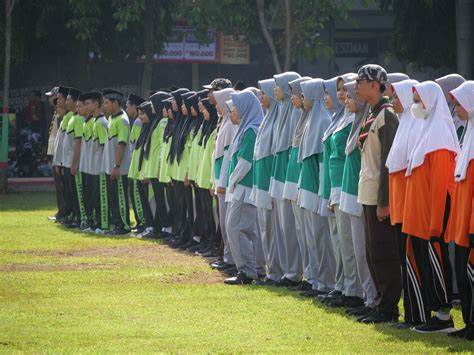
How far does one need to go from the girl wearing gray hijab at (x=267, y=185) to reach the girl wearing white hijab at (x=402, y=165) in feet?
12.1

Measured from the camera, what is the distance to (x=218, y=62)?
3894cm

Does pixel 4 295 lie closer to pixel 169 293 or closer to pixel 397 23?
pixel 169 293

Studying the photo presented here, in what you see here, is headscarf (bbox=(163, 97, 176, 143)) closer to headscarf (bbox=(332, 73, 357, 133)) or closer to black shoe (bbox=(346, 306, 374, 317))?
headscarf (bbox=(332, 73, 357, 133))

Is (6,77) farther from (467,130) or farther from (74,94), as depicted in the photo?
(467,130)

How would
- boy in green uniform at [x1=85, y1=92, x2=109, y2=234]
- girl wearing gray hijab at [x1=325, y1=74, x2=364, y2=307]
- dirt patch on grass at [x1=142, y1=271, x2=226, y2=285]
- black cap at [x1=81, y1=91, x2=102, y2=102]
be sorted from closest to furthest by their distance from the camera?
girl wearing gray hijab at [x1=325, y1=74, x2=364, y2=307] → dirt patch on grass at [x1=142, y1=271, x2=226, y2=285] → boy in green uniform at [x1=85, y1=92, x2=109, y2=234] → black cap at [x1=81, y1=91, x2=102, y2=102]

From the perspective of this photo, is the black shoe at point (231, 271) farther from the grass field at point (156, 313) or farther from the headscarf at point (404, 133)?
the headscarf at point (404, 133)

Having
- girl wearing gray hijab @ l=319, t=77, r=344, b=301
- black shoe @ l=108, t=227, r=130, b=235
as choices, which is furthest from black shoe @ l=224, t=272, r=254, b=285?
black shoe @ l=108, t=227, r=130, b=235

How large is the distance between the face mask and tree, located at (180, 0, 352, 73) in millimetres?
20919

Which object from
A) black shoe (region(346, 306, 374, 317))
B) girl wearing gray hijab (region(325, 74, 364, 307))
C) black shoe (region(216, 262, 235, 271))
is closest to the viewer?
black shoe (region(346, 306, 374, 317))

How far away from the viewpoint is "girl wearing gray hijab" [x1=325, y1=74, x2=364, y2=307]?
13.0m

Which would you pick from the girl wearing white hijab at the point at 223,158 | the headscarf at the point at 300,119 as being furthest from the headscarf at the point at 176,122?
the headscarf at the point at 300,119

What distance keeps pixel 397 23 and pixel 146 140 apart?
12045 mm

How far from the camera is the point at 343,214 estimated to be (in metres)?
12.9

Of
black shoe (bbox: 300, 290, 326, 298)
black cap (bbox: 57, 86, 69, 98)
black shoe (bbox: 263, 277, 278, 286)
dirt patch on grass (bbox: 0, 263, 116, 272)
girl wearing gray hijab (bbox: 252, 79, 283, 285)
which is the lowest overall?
dirt patch on grass (bbox: 0, 263, 116, 272)
